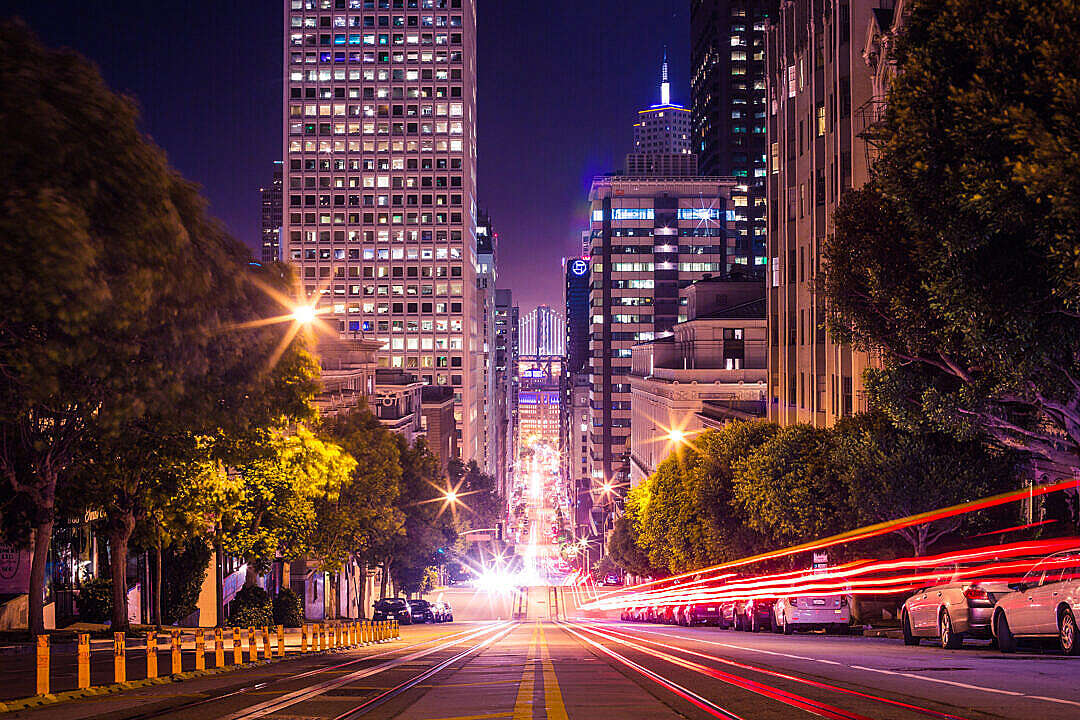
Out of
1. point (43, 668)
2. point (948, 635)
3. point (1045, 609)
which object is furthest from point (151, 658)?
point (948, 635)

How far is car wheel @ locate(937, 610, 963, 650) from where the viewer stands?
20656 mm

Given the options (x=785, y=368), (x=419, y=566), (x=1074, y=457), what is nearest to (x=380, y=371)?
(x=419, y=566)

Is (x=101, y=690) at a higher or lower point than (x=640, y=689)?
lower

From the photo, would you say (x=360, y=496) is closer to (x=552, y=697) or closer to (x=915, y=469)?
(x=915, y=469)

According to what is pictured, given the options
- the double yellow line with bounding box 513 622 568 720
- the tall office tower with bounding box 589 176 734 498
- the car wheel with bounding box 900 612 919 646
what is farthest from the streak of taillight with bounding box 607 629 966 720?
the tall office tower with bounding box 589 176 734 498

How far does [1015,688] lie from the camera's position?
11945 millimetres

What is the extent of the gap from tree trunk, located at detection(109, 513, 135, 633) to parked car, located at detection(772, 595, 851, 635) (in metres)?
19.6

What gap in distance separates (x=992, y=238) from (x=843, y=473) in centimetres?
1692

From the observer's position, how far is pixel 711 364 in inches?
4358

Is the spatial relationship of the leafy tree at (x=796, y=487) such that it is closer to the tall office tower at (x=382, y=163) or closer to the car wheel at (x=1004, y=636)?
the car wheel at (x=1004, y=636)

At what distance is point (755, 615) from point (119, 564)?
20.5 metres

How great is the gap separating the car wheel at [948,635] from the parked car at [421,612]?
150ft

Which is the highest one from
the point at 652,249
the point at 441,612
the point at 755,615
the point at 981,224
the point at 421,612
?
the point at 652,249

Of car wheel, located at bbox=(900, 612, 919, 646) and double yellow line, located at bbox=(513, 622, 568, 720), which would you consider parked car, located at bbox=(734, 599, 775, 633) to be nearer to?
car wheel, located at bbox=(900, 612, 919, 646)
